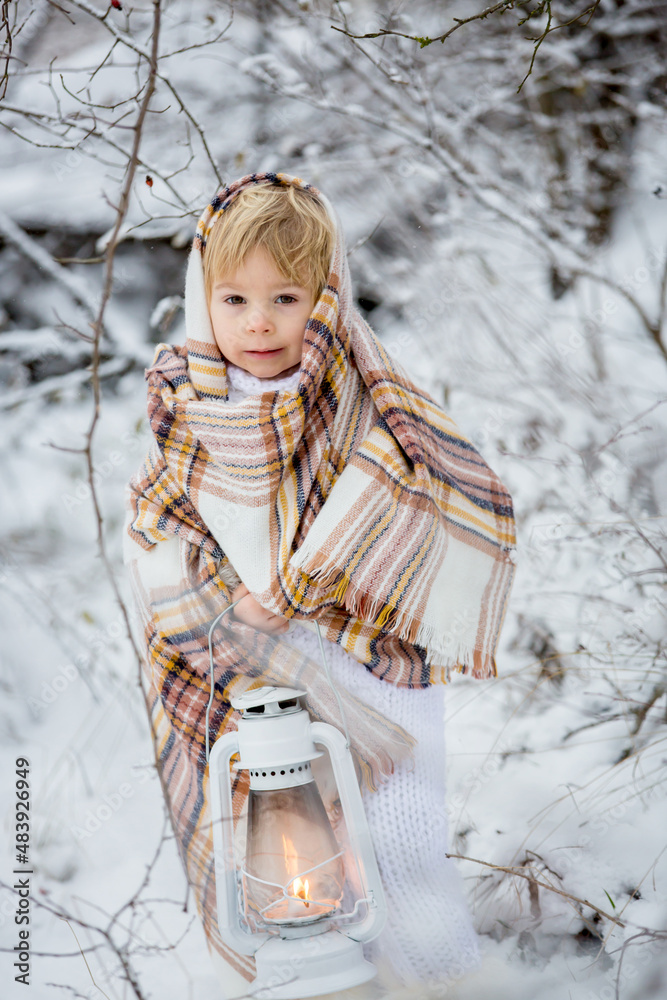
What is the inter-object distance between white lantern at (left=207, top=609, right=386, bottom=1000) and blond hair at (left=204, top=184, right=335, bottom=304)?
62 cm

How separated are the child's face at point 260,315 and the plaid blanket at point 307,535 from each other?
31 millimetres

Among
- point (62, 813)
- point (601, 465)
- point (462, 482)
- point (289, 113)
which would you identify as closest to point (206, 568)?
point (462, 482)

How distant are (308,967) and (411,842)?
0.91ft

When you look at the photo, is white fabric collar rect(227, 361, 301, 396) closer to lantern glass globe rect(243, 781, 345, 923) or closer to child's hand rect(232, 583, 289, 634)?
child's hand rect(232, 583, 289, 634)

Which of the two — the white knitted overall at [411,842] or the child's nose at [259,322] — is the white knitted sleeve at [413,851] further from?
the child's nose at [259,322]

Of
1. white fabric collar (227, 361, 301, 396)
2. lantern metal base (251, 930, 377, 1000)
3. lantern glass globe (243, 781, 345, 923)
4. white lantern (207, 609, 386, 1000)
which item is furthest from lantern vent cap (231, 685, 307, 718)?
white fabric collar (227, 361, 301, 396)

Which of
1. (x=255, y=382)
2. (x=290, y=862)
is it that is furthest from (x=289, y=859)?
(x=255, y=382)

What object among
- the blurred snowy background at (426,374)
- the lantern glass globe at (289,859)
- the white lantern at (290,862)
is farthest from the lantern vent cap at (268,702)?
the blurred snowy background at (426,374)

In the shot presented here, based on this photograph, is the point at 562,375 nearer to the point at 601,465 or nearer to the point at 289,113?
the point at 601,465

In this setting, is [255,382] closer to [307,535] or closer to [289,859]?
[307,535]

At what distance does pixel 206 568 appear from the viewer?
1.13 metres

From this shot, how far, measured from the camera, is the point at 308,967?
90 cm

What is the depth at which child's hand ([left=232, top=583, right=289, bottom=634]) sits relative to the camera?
1.11 meters

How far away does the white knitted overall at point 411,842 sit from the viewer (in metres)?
1.09
